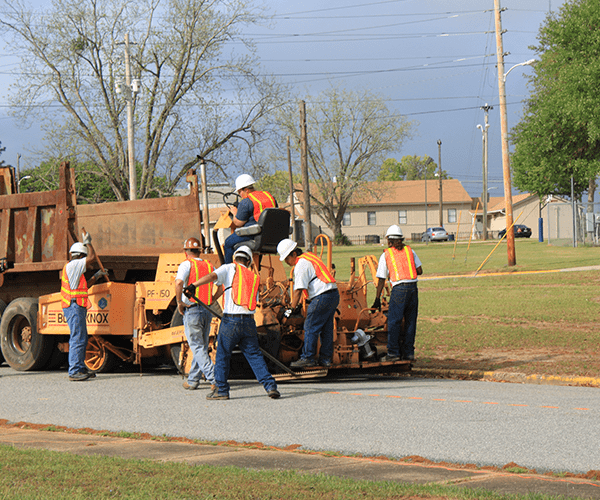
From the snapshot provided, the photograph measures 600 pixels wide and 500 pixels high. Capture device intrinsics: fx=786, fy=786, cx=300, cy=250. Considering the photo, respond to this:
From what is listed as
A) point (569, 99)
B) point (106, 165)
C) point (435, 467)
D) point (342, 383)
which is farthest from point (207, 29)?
point (435, 467)

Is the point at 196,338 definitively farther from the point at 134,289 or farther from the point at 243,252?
the point at 134,289

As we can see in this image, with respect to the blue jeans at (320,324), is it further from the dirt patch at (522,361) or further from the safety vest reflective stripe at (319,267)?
the dirt patch at (522,361)

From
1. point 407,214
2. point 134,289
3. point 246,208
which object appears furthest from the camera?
point 407,214

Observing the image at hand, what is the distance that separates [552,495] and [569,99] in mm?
31194

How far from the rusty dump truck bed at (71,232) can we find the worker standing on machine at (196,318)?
1.77 metres

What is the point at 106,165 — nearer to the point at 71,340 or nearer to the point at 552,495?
the point at 71,340

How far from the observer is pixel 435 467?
568 centimetres

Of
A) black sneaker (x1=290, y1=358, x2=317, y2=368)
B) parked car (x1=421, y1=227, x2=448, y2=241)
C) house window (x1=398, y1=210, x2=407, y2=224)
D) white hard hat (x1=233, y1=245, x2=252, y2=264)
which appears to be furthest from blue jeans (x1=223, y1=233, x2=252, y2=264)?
house window (x1=398, y1=210, x2=407, y2=224)

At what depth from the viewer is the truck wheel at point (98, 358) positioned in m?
11.6

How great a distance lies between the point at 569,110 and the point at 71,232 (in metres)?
26.4

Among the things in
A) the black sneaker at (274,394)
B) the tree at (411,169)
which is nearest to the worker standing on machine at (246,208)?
the black sneaker at (274,394)

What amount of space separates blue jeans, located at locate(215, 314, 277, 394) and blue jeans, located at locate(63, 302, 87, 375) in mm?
2824

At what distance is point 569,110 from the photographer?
108 ft

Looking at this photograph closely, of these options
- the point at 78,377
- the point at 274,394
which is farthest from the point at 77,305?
the point at 274,394
